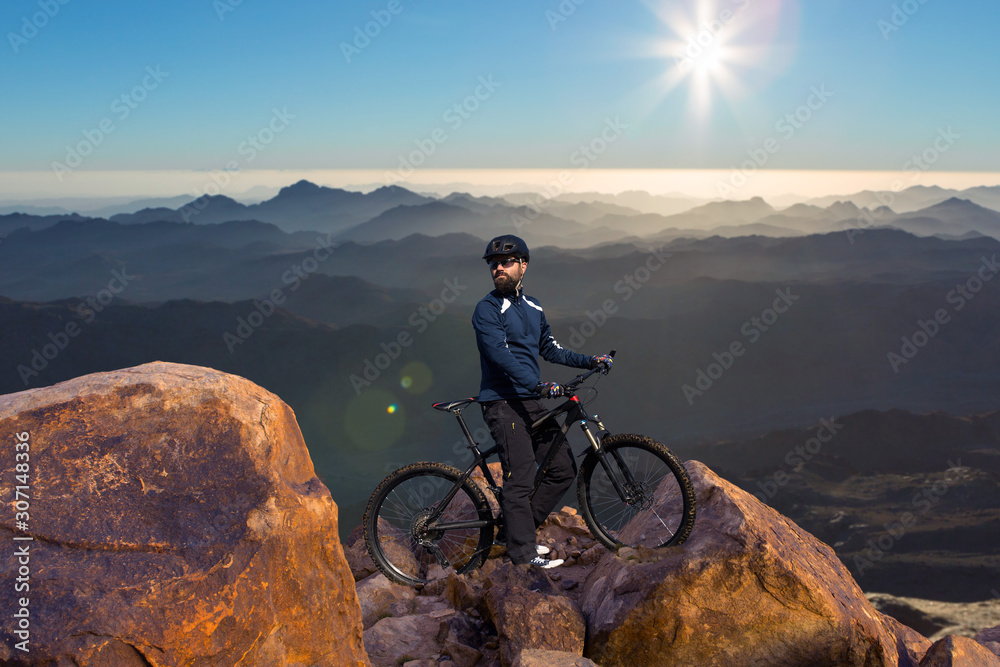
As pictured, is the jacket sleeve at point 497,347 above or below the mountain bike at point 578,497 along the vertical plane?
above

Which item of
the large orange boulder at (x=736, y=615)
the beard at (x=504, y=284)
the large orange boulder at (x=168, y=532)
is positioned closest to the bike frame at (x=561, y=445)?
the large orange boulder at (x=736, y=615)

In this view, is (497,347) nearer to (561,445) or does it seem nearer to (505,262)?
(505,262)

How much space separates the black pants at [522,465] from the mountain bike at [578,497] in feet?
0.36

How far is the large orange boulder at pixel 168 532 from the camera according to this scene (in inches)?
120

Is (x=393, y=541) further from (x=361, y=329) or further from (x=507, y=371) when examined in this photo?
(x=361, y=329)

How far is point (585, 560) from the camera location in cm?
648

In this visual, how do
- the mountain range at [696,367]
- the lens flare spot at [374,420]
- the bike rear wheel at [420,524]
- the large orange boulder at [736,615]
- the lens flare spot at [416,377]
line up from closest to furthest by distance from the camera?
the large orange boulder at [736,615] < the bike rear wheel at [420,524] < the mountain range at [696,367] < the lens flare spot at [374,420] < the lens flare spot at [416,377]

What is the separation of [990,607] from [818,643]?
36.7 meters

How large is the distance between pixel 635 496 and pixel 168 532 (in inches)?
133

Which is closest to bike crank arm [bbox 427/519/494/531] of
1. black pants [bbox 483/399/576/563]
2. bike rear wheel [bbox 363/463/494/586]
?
bike rear wheel [bbox 363/463/494/586]

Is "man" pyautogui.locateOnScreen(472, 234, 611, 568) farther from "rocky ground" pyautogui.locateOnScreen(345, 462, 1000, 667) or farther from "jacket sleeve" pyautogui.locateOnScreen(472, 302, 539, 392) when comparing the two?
"rocky ground" pyautogui.locateOnScreen(345, 462, 1000, 667)

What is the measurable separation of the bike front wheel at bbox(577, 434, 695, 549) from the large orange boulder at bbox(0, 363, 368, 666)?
A: 2.18 m

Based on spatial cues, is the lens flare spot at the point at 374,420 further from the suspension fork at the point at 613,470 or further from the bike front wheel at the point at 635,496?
the suspension fork at the point at 613,470

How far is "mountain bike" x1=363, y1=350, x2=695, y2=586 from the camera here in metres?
4.96
